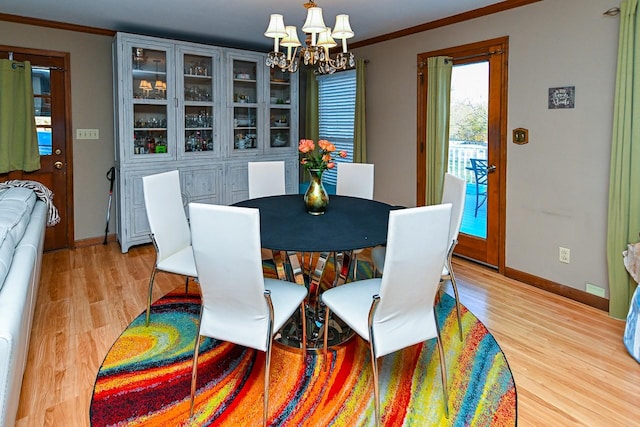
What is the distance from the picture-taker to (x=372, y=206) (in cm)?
302

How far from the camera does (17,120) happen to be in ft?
13.6

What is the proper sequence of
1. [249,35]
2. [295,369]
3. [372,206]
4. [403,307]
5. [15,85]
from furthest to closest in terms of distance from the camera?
[249,35] < [15,85] < [372,206] < [295,369] < [403,307]

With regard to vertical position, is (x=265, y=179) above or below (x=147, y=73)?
below

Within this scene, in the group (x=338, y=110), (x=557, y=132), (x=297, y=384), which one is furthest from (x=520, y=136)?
(x=297, y=384)

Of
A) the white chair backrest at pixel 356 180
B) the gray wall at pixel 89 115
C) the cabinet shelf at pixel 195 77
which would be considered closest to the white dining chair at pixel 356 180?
the white chair backrest at pixel 356 180

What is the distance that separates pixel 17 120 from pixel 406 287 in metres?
4.22

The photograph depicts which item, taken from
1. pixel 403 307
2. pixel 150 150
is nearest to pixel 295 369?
pixel 403 307

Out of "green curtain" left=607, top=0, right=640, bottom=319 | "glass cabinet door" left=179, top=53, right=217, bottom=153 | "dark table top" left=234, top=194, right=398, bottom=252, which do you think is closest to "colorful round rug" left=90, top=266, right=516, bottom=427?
"dark table top" left=234, top=194, right=398, bottom=252

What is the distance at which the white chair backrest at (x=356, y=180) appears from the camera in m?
3.66

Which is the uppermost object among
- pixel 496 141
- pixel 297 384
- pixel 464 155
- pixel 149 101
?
pixel 149 101

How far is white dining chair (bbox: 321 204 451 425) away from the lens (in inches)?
68.3

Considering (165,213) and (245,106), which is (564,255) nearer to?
(165,213)

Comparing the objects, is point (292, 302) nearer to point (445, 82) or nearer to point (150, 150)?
point (445, 82)

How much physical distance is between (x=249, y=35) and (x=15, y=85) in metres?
2.36
